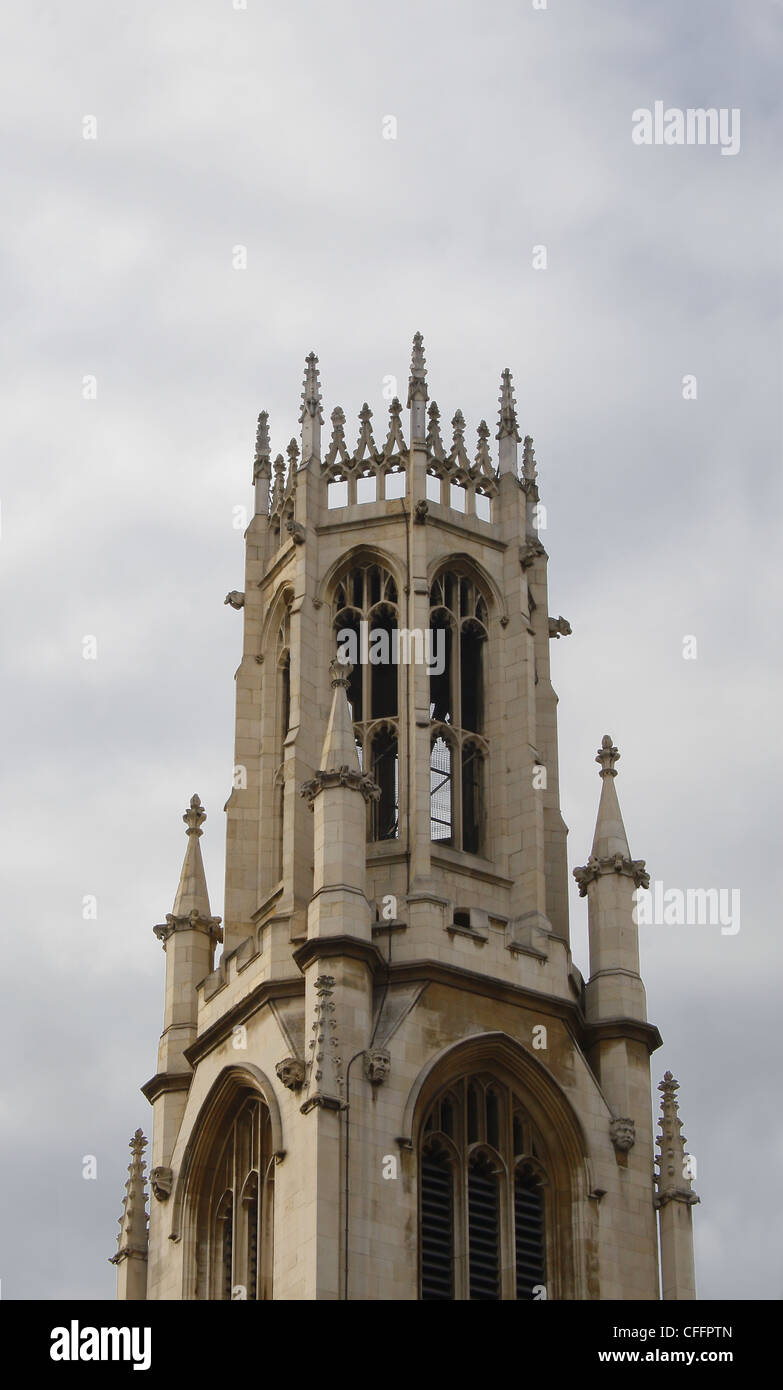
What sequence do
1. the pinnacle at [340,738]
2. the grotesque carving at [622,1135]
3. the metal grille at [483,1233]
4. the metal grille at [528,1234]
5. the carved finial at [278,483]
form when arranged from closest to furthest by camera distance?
the metal grille at [483,1233]
the metal grille at [528,1234]
the grotesque carving at [622,1135]
the pinnacle at [340,738]
the carved finial at [278,483]

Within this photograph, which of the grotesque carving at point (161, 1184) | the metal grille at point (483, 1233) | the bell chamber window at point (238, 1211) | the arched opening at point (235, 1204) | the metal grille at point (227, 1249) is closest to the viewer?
the metal grille at point (483, 1233)

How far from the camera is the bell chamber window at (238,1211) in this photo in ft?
176

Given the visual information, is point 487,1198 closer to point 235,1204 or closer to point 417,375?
point 235,1204

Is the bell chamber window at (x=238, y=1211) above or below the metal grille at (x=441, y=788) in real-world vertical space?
below

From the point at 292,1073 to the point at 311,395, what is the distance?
1689 centimetres

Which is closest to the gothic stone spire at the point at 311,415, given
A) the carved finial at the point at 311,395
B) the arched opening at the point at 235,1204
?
the carved finial at the point at 311,395

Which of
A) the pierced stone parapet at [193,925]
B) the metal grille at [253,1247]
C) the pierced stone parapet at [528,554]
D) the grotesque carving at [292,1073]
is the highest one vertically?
the pierced stone parapet at [528,554]

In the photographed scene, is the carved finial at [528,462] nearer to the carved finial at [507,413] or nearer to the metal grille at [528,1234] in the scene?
the carved finial at [507,413]

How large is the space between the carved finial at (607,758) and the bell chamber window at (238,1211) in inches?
391

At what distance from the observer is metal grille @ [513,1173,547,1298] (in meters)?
53.2

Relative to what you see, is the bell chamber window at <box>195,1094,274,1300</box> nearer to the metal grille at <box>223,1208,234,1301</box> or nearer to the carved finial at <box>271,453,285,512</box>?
the metal grille at <box>223,1208,234,1301</box>

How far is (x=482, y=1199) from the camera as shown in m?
53.7
